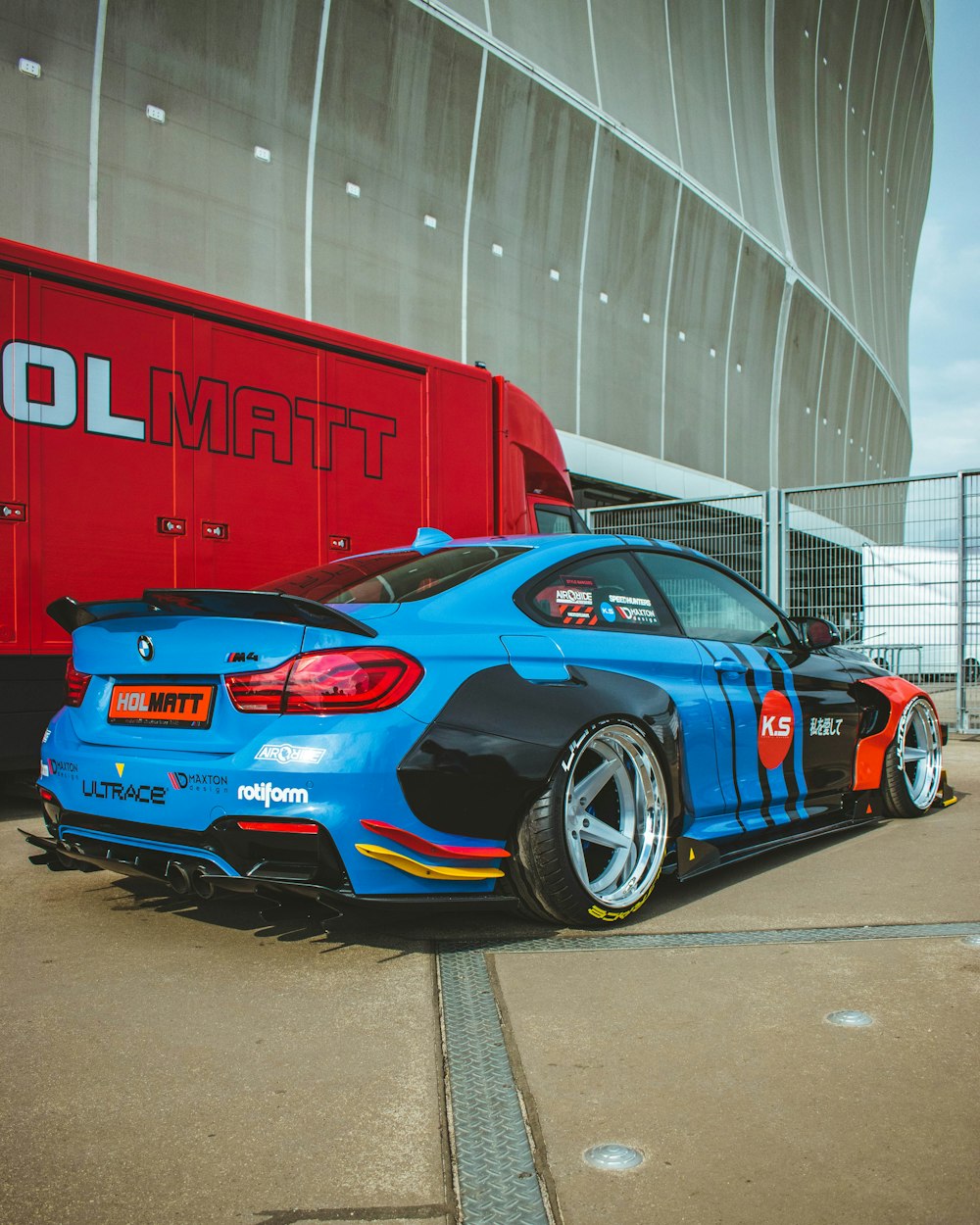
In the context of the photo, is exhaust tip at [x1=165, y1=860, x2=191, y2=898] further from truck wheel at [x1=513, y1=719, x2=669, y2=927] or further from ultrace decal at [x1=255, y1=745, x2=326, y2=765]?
truck wheel at [x1=513, y1=719, x2=669, y2=927]

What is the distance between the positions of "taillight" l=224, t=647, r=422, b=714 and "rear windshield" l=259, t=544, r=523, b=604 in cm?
39

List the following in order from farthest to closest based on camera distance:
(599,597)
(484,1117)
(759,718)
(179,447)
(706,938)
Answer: (179,447) < (759,718) < (599,597) < (706,938) < (484,1117)

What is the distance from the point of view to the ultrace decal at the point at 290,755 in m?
2.98

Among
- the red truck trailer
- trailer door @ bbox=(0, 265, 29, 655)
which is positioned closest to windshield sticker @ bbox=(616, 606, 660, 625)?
the red truck trailer

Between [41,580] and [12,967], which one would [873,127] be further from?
[12,967]

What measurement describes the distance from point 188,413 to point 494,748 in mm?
4041

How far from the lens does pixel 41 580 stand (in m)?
5.84

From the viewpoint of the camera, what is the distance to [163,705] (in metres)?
3.29

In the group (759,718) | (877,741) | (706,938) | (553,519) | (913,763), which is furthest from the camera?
(553,519)

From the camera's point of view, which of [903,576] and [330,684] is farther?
[903,576]

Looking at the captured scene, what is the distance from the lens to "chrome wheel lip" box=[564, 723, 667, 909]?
3508mm

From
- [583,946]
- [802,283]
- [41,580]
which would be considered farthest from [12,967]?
[802,283]

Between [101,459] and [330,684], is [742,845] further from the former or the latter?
[101,459]

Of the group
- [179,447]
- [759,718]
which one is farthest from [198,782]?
[179,447]
